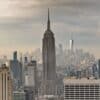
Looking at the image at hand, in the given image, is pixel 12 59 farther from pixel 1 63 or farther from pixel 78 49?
pixel 78 49

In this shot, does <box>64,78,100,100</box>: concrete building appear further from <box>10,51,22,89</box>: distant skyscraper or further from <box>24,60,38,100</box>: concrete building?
<box>10,51,22,89</box>: distant skyscraper

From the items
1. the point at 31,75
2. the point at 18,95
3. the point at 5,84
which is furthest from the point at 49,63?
the point at 5,84

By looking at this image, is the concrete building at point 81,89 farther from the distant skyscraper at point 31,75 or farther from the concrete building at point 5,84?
the concrete building at point 5,84

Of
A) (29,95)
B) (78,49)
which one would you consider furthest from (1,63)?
(78,49)

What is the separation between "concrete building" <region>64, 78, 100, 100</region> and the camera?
5.12 m

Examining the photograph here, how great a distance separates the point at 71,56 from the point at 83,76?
0.28m

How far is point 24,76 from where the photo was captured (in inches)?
196

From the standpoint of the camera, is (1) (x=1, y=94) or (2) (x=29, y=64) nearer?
(1) (x=1, y=94)

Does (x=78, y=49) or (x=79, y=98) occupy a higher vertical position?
(x=78, y=49)

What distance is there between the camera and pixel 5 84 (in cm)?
462

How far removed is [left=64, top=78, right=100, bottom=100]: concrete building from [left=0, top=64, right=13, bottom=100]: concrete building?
26.7 inches

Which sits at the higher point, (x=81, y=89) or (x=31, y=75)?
(x=31, y=75)

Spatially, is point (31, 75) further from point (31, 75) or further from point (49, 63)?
point (49, 63)

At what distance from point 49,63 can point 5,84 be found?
2.10ft
